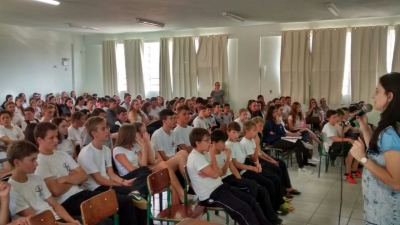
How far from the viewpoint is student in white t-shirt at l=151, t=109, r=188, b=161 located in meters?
4.46

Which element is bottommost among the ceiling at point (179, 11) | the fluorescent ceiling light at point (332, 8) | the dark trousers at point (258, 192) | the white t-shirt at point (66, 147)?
the dark trousers at point (258, 192)

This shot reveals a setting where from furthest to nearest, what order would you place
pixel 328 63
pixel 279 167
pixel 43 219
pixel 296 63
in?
pixel 296 63
pixel 328 63
pixel 279 167
pixel 43 219

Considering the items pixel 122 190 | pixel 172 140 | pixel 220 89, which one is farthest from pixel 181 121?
pixel 220 89

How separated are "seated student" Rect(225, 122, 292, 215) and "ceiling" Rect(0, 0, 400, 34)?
3.61m

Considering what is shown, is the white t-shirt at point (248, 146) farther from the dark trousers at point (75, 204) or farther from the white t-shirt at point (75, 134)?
the white t-shirt at point (75, 134)

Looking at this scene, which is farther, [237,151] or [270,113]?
[270,113]

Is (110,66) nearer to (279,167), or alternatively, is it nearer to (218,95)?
(218,95)

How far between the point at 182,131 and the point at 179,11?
390 cm

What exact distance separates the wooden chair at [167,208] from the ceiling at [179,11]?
4516 millimetres

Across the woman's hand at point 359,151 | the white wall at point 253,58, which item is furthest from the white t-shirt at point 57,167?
the white wall at point 253,58

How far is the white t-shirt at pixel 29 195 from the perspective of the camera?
2.33 metres

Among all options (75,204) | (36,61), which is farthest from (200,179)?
(36,61)

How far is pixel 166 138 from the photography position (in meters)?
4.54

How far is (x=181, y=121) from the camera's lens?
506 cm
